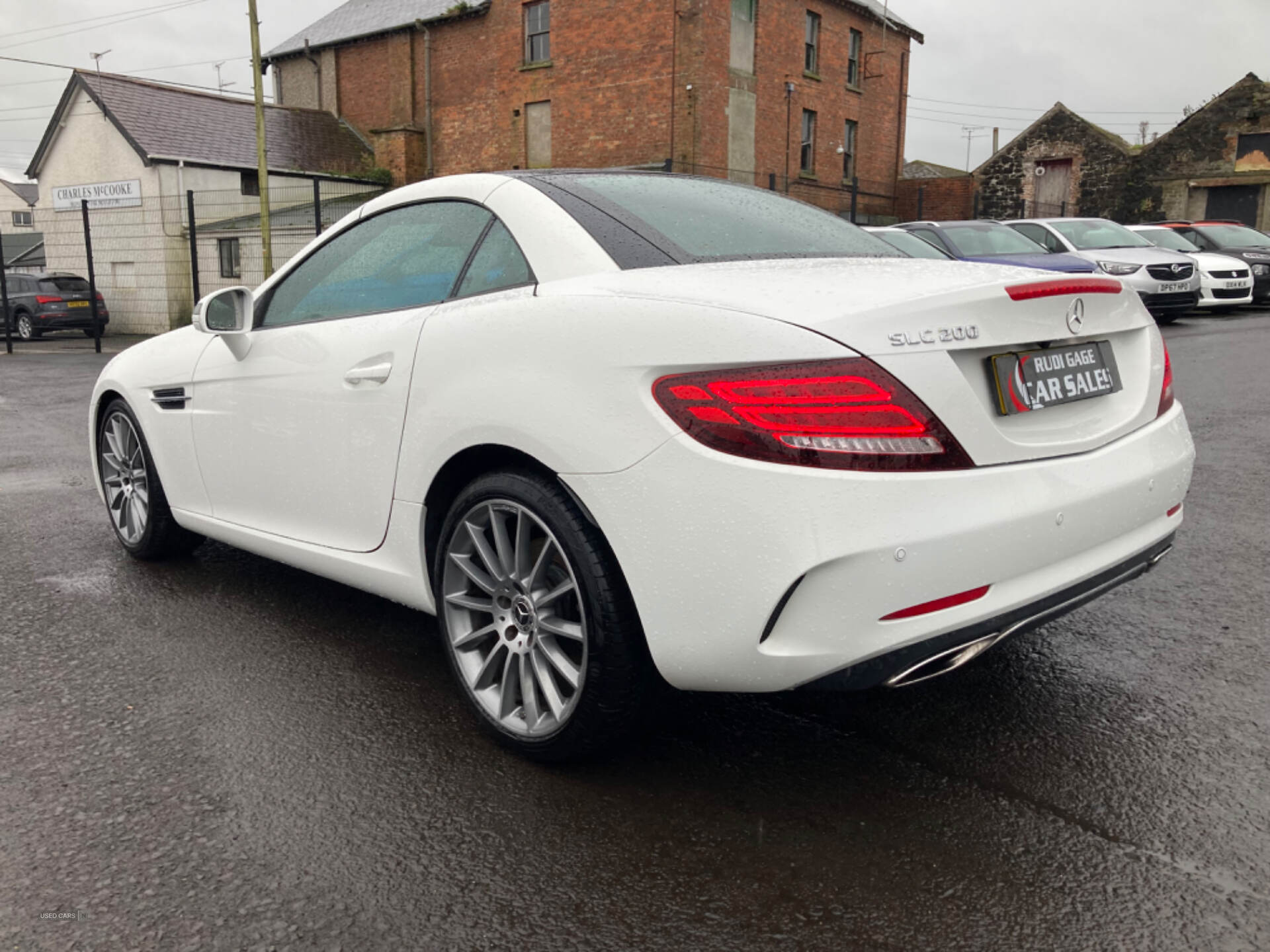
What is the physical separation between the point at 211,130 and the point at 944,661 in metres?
32.4

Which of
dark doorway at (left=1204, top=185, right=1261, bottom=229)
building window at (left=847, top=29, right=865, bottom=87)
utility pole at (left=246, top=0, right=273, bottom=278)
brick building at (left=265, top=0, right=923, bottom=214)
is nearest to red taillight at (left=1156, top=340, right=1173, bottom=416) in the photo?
utility pole at (left=246, top=0, right=273, bottom=278)

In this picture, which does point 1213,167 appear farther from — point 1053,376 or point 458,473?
point 458,473

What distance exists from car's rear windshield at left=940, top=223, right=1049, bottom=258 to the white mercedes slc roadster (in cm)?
1132

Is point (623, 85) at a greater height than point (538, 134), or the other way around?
point (623, 85)

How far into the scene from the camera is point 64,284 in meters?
24.5

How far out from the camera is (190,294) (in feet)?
89.0

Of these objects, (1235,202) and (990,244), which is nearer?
(990,244)

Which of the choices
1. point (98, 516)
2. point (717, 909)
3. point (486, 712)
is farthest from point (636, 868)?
point (98, 516)

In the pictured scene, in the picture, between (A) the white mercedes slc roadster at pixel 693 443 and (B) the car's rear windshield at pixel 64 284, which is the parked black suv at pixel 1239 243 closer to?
(A) the white mercedes slc roadster at pixel 693 443

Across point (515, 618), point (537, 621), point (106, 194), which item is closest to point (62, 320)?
point (106, 194)

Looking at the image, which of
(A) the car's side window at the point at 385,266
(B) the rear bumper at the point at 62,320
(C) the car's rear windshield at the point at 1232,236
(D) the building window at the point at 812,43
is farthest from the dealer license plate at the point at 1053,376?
(D) the building window at the point at 812,43

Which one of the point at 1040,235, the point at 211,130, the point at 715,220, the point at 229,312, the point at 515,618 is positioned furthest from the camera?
the point at 211,130

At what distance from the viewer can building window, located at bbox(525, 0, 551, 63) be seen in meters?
30.3

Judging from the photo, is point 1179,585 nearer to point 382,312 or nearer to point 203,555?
point 382,312
